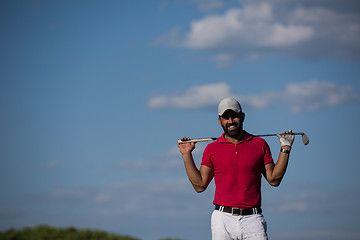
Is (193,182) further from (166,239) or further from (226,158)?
(166,239)

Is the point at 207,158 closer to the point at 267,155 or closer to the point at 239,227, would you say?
the point at 267,155

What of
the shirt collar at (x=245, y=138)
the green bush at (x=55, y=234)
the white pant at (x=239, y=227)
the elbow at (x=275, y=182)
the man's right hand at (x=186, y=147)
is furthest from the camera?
the green bush at (x=55, y=234)

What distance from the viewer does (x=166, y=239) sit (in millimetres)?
14766

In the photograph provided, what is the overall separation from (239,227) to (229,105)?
1578 millimetres

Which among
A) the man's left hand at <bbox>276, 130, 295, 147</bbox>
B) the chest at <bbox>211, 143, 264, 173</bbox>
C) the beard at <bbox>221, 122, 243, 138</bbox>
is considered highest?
the beard at <bbox>221, 122, 243, 138</bbox>

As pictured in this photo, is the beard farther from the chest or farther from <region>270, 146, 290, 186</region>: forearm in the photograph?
<region>270, 146, 290, 186</region>: forearm

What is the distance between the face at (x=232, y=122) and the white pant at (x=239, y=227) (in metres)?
1.08

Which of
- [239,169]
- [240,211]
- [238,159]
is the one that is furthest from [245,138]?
[240,211]

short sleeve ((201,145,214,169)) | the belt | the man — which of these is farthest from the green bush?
the belt

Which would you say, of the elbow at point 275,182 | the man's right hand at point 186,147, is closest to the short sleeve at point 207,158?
the man's right hand at point 186,147

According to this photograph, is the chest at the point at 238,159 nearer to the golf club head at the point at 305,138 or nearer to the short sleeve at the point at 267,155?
the short sleeve at the point at 267,155

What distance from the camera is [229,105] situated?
6887mm

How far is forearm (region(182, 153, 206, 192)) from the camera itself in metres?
7.10

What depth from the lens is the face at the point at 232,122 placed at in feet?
22.7
